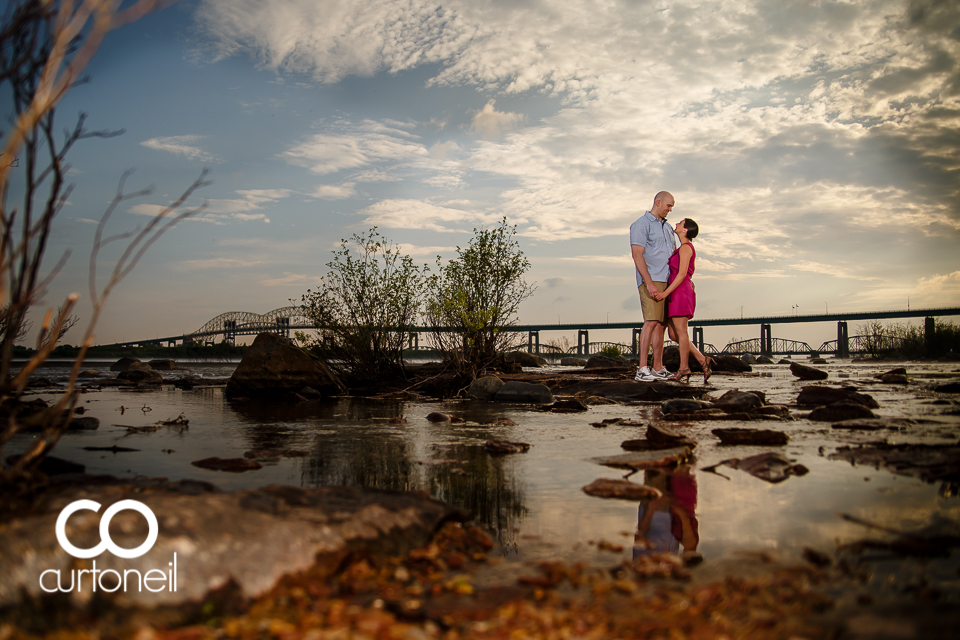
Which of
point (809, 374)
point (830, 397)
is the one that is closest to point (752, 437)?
point (830, 397)

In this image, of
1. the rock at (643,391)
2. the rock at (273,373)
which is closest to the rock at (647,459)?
the rock at (643,391)

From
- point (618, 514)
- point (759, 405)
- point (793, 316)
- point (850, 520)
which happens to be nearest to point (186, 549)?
point (618, 514)

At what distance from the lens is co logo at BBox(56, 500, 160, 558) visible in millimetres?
1547

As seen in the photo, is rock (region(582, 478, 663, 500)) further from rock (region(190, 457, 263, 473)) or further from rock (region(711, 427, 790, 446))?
rock (region(190, 457, 263, 473))

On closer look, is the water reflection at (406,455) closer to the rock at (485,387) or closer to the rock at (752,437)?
the rock at (752,437)

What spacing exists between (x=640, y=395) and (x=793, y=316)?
267 feet

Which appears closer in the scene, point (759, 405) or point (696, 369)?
point (759, 405)

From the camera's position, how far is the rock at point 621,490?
2760 mm

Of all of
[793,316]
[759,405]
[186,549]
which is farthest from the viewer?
[793,316]

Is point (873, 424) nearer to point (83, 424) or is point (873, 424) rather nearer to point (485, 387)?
point (485, 387)

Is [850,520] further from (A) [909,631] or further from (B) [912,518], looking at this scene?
(A) [909,631]

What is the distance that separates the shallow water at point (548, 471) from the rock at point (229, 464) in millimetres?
82

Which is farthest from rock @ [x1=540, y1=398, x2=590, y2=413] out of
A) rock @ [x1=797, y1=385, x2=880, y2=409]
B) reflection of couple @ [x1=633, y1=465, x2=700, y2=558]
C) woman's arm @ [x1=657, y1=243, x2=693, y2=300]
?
reflection of couple @ [x1=633, y1=465, x2=700, y2=558]

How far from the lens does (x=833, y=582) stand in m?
1.69
